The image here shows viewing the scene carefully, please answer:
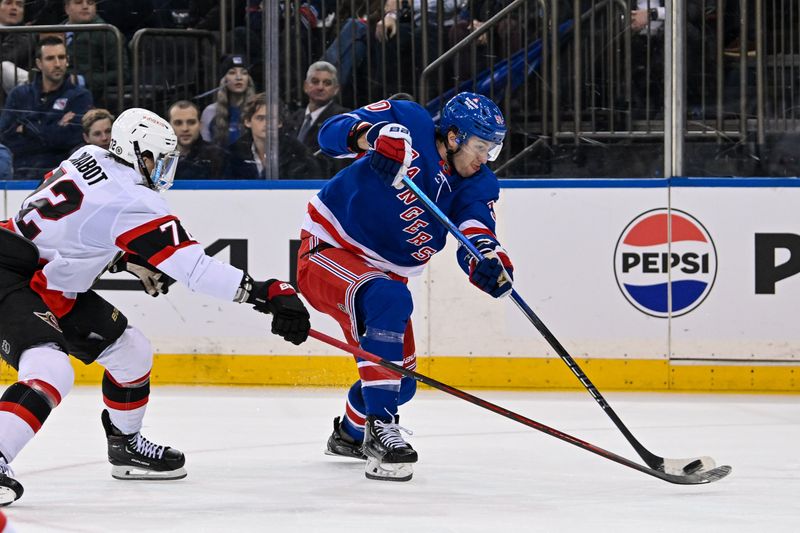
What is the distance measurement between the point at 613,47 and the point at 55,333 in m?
3.15

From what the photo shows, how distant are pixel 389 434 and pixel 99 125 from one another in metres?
2.77

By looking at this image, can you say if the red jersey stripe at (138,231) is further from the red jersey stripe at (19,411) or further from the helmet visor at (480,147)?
the helmet visor at (480,147)

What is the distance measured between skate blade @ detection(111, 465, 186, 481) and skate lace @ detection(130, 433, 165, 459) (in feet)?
0.15

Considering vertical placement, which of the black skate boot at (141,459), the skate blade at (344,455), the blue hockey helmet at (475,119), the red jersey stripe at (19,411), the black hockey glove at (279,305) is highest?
the blue hockey helmet at (475,119)

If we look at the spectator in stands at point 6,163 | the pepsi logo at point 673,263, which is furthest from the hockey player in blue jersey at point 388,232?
the spectator in stands at point 6,163

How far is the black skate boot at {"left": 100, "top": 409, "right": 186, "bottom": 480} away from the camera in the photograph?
3717 millimetres

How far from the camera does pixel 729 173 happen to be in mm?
5637

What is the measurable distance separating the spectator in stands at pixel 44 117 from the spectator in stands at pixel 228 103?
57 centimetres

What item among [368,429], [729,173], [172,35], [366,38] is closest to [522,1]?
[366,38]

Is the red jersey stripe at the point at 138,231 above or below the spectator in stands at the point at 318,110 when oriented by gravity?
below

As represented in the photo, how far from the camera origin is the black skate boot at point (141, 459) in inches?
146

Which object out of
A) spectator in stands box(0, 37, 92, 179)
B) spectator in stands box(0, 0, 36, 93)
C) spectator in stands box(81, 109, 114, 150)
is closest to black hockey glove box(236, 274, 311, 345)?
spectator in stands box(81, 109, 114, 150)

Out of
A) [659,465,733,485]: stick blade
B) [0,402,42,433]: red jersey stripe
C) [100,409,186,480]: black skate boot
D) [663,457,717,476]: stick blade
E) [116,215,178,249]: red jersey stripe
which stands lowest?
[659,465,733,485]: stick blade

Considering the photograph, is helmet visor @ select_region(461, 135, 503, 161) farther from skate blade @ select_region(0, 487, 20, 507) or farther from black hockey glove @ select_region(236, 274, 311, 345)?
skate blade @ select_region(0, 487, 20, 507)
